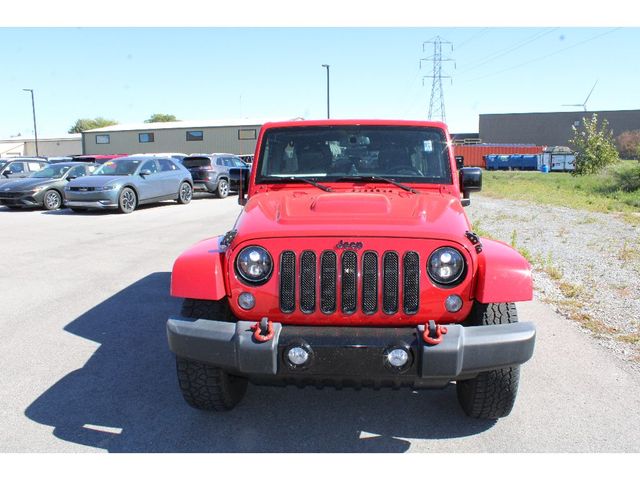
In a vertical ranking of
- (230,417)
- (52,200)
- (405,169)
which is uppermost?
(405,169)

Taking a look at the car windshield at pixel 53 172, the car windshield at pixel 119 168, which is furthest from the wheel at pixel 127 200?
the car windshield at pixel 53 172

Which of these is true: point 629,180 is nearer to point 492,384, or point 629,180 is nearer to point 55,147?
point 492,384

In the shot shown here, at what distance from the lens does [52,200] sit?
1717cm

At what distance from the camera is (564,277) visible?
7797 millimetres

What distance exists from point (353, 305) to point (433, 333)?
1.54 ft

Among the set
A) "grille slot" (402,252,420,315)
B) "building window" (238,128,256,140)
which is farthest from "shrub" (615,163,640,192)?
"building window" (238,128,256,140)

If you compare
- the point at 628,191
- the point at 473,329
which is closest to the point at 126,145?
the point at 628,191

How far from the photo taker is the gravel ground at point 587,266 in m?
5.63

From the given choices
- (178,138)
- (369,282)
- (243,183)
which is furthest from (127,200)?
(178,138)

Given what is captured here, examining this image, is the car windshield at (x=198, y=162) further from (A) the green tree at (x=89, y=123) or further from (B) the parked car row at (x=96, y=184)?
(A) the green tree at (x=89, y=123)

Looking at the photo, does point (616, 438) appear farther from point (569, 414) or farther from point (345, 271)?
point (345, 271)

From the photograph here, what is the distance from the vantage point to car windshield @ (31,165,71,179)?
1781cm

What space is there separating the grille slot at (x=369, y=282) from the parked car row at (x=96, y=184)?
1369 centimetres

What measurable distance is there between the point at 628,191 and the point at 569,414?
24128mm
